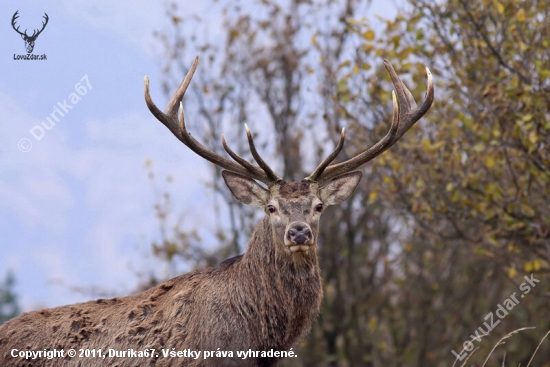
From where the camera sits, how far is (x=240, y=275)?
23.4ft

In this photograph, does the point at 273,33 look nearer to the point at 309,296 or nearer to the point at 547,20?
the point at 547,20

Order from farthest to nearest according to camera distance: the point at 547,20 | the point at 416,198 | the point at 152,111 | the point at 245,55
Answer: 1. the point at 245,55
2. the point at 416,198
3. the point at 547,20
4. the point at 152,111

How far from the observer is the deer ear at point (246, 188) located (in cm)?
757

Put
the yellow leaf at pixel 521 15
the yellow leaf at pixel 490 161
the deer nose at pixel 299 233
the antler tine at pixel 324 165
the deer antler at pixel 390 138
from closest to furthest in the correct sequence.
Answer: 1. the deer nose at pixel 299 233
2. the antler tine at pixel 324 165
3. the deer antler at pixel 390 138
4. the yellow leaf at pixel 521 15
5. the yellow leaf at pixel 490 161

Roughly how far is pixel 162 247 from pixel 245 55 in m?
4.01

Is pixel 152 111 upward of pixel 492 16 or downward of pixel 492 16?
downward

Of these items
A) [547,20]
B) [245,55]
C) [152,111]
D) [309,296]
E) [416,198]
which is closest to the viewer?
[309,296]

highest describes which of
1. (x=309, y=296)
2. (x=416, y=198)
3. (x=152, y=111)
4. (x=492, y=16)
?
(x=492, y=16)

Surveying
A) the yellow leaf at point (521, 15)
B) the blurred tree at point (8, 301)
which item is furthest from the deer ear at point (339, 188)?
the blurred tree at point (8, 301)

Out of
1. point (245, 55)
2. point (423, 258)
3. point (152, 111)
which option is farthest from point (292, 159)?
point (152, 111)

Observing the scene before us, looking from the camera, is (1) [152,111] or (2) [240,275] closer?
(2) [240,275]

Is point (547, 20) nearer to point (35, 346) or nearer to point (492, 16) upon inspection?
point (492, 16)

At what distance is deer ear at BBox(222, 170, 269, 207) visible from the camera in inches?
298

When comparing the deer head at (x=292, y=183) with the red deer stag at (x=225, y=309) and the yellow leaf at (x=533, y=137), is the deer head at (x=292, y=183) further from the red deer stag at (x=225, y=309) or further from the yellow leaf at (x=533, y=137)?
the yellow leaf at (x=533, y=137)
